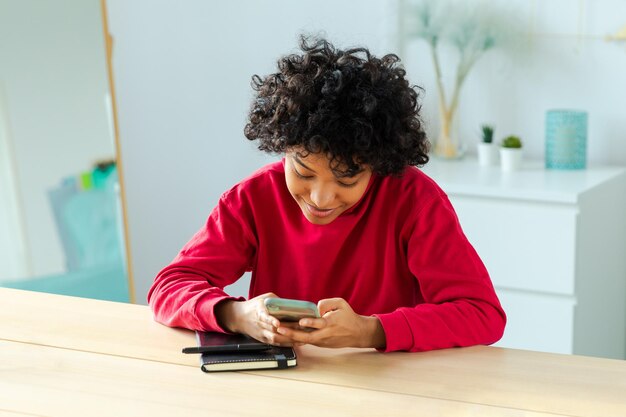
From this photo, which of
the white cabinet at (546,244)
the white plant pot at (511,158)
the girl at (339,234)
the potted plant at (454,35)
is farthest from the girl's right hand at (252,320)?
the potted plant at (454,35)

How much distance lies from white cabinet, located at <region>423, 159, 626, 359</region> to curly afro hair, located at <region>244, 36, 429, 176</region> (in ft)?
3.82

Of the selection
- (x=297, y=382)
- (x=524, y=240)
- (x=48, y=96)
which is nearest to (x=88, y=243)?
(x=48, y=96)

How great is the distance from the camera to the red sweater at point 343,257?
5.22 ft

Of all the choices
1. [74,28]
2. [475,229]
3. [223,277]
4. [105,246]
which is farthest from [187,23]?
[223,277]

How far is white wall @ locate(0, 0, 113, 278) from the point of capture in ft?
10.7

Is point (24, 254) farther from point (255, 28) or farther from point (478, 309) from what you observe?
point (478, 309)

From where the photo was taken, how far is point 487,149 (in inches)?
119

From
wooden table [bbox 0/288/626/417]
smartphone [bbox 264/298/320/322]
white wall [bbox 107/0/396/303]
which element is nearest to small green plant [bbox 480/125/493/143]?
white wall [bbox 107/0/396/303]

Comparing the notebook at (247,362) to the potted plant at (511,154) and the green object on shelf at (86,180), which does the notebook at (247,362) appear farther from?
the green object on shelf at (86,180)

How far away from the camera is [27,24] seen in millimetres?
3250

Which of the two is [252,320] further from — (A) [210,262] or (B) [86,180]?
(B) [86,180]

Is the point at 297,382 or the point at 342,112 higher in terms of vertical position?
the point at 342,112

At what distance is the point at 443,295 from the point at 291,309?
288mm

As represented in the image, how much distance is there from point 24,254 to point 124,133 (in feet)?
1.91
